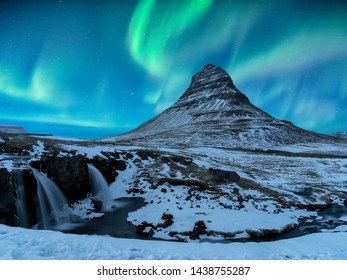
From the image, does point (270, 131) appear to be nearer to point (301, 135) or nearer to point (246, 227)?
point (301, 135)

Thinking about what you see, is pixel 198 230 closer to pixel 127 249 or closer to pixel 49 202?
pixel 127 249

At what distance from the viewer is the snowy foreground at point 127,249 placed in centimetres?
770

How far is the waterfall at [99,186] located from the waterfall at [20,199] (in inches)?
288

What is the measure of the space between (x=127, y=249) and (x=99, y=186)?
54.5ft

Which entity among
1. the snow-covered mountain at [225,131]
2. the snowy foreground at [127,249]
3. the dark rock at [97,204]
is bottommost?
the dark rock at [97,204]

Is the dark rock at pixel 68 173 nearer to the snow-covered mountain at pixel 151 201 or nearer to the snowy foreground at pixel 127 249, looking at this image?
the snow-covered mountain at pixel 151 201

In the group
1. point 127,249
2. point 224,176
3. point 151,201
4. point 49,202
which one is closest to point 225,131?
Result: point 224,176

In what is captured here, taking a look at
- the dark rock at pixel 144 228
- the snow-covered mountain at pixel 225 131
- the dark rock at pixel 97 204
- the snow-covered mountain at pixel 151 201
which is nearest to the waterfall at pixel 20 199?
the snow-covered mountain at pixel 151 201

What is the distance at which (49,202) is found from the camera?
17734 millimetres

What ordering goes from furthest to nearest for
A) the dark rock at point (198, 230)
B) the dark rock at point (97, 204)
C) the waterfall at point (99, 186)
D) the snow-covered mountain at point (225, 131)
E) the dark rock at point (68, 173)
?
the snow-covered mountain at point (225, 131) → the waterfall at point (99, 186) → the dark rock at point (97, 204) → the dark rock at point (68, 173) → the dark rock at point (198, 230)

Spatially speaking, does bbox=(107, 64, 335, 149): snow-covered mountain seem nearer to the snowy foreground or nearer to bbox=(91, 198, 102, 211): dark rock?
bbox=(91, 198, 102, 211): dark rock

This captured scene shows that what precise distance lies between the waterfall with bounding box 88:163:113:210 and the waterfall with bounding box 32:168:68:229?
3.97m
